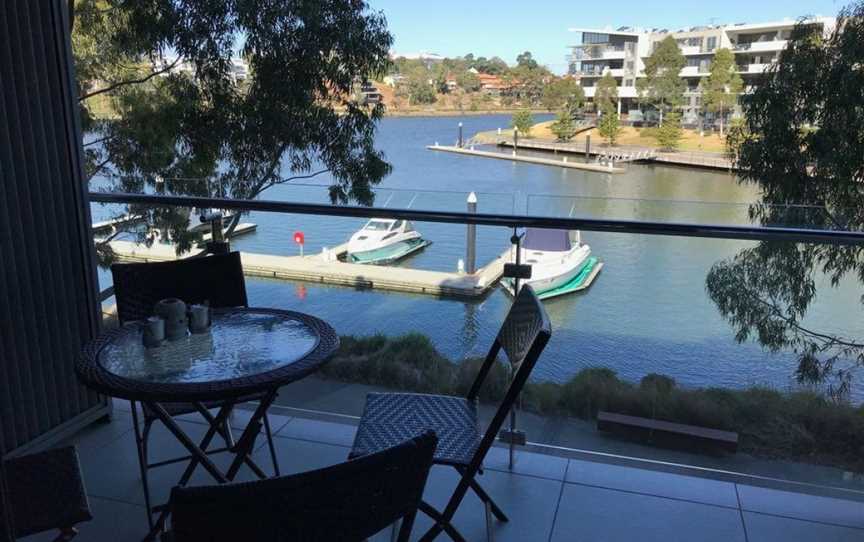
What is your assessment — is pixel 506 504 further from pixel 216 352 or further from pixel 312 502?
pixel 312 502

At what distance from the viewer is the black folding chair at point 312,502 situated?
1021 millimetres

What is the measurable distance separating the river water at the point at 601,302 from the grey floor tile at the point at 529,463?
35 cm

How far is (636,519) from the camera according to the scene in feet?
8.21

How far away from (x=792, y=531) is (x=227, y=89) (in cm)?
1031

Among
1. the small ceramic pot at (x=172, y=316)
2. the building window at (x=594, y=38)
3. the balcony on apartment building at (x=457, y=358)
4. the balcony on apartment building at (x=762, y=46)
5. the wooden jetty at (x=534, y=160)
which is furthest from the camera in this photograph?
the building window at (x=594, y=38)

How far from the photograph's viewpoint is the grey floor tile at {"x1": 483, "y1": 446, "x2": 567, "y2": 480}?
2.80 metres

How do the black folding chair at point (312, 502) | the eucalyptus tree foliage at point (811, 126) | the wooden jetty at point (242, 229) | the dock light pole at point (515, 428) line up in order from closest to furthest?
the black folding chair at point (312, 502) → the dock light pole at point (515, 428) → the wooden jetty at point (242, 229) → the eucalyptus tree foliage at point (811, 126)

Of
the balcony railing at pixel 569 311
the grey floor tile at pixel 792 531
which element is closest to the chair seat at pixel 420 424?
the balcony railing at pixel 569 311

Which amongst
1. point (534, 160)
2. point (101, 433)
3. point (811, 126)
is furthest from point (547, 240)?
point (534, 160)

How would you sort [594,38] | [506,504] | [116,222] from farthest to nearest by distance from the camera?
[594,38] → [116,222] → [506,504]

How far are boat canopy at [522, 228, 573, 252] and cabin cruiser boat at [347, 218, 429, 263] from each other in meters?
0.47

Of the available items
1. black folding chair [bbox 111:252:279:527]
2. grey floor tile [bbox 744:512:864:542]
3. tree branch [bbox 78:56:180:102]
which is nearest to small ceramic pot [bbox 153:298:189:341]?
black folding chair [bbox 111:252:279:527]

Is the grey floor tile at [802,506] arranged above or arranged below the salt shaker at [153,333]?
below

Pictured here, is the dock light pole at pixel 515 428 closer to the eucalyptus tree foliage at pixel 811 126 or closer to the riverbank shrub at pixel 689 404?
the riverbank shrub at pixel 689 404
